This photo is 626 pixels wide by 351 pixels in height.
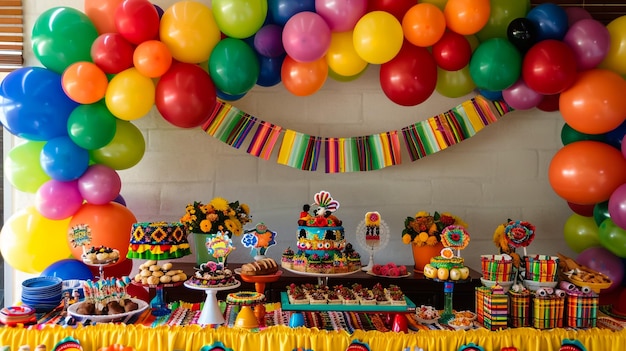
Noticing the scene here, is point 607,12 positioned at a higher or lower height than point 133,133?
higher

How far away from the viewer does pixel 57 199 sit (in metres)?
2.96

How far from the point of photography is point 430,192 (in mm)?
3732

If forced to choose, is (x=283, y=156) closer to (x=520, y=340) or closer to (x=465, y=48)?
(x=465, y=48)

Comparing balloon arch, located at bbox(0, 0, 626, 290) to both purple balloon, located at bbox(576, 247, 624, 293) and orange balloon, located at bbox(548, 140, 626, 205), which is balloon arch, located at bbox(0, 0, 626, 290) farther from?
purple balloon, located at bbox(576, 247, 624, 293)

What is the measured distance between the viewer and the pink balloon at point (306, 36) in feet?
9.27

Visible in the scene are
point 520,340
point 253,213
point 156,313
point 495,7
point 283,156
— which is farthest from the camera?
point 253,213

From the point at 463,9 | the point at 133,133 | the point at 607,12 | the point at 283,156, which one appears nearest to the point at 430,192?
the point at 283,156

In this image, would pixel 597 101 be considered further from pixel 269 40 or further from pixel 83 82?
pixel 83 82

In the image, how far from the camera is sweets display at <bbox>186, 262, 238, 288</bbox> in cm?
256

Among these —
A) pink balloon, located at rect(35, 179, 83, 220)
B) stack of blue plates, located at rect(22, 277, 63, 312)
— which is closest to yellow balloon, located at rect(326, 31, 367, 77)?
pink balloon, located at rect(35, 179, 83, 220)

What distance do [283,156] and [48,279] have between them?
4.34 feet

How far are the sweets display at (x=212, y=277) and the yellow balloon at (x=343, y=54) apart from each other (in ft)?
3.57

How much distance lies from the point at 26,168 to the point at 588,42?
2.64 m

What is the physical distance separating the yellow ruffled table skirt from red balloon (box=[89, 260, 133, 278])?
80cm
